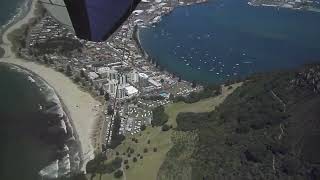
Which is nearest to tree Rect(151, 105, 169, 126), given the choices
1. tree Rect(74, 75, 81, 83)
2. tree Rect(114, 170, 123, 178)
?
tree Rect(114, 170, 123, 178)

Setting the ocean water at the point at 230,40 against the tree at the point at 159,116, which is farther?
the ocean water at the point at 230,40

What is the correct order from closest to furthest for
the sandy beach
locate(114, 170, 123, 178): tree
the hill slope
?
the hill slope < locate(114, 170, 123, 178): tree < the sandy beach

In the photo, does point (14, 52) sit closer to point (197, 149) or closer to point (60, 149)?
point (60, 149)

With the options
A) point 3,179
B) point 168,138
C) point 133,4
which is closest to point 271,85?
point 168,138

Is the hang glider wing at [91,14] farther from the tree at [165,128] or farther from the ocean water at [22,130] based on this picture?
the tree at [165,128]

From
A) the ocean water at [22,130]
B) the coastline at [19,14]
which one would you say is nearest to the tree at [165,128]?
the ocean water at [22,130]

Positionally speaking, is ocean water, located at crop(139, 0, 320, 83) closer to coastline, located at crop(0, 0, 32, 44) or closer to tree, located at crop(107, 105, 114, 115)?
tree, located at crop(107, 105, 114, 115)

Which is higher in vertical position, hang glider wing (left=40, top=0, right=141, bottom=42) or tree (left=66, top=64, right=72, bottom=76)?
hang glider wing (left=40, top=0, right=141, bottom=42)
